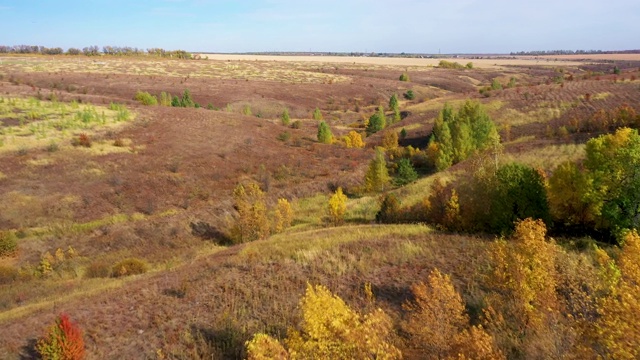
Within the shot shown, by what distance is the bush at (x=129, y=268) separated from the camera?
2444 centimetres

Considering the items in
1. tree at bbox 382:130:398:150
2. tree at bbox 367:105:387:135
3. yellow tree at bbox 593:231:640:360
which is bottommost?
tree at bbox 382:130:398:150

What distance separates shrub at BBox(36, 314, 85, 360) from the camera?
12.9 meters

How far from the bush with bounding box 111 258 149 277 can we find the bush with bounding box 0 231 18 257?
1008 centimetres

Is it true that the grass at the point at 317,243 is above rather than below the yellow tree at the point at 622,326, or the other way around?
below

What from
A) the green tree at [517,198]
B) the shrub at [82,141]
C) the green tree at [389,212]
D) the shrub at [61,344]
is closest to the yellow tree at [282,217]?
the green tree at [389,212]

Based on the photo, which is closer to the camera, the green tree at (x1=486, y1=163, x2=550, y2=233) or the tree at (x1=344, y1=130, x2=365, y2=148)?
the green tree at (x1=486, y1=163, x2=550, y2=233)

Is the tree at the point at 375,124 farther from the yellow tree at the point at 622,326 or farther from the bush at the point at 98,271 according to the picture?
the yellow tree at the point at 622,326

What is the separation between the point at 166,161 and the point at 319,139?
25.9 metres

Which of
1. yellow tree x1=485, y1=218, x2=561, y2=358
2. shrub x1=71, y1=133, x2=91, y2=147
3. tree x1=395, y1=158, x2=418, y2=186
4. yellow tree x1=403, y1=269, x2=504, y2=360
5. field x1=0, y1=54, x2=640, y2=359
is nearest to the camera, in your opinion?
yellow tree x1=403, y1=269, x2=504, y2=360

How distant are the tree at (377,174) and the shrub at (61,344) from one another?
3524 cm

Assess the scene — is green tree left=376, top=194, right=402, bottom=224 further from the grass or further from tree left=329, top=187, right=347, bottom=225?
the grass

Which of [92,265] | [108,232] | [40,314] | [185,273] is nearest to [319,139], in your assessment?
[108,232]

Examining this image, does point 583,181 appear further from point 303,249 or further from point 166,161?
point 166,161

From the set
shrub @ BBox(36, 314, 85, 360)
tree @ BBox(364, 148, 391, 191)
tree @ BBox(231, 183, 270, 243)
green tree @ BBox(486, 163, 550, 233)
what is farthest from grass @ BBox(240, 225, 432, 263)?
tree @ BBox(364, 148, 391, 191)
